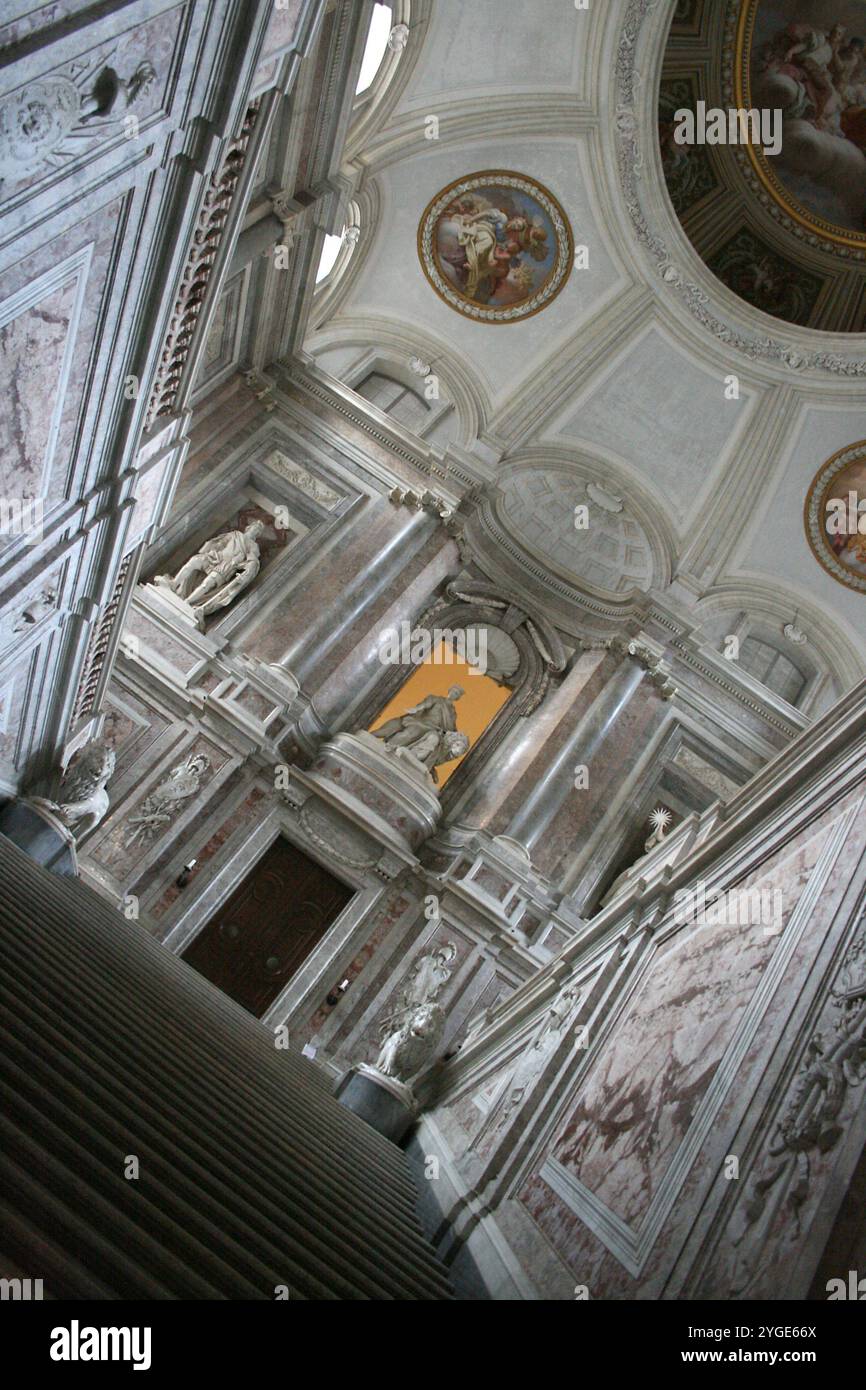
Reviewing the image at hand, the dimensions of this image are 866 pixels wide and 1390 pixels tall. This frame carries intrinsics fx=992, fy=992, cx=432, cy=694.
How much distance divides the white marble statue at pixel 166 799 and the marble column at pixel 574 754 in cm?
509

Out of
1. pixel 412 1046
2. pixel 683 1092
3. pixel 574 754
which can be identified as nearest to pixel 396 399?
pixel 574 754

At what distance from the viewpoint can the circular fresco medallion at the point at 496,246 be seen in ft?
61.7

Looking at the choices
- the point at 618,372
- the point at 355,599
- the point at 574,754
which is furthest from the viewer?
the point at 618,372

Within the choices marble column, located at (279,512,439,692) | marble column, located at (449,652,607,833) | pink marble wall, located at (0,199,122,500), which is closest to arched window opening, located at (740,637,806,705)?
marble column, located at (449,652,607,833)

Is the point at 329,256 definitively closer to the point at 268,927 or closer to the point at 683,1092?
the point at 268,927

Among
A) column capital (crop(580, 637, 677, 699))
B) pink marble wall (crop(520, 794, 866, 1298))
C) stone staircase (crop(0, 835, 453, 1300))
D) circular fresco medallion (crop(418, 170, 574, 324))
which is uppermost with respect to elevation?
circular fresco medallion (crop(418, 170, 574, 324))

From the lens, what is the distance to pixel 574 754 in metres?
17.1

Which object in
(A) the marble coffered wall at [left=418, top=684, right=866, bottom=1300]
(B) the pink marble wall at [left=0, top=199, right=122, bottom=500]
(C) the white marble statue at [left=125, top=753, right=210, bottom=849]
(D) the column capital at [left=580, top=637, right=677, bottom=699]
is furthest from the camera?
(D) the column capital at [left=580, top=637, right=677, bottom=699]

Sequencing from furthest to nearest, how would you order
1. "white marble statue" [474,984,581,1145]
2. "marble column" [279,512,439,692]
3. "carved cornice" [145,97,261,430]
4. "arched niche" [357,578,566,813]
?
"arched niche" [357,578,566,813] → "marble column" [279,512,439,692] → "carved cornice" [145,97,261,430] → "white marble statue" [474,984,581,1145]

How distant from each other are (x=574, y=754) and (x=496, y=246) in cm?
997

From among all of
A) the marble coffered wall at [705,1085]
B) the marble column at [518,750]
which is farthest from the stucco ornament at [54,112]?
the marble column at [518,750]

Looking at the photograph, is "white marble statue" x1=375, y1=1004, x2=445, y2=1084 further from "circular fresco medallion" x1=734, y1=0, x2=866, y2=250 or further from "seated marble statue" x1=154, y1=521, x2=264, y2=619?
"circular fresco medallion" x1=734, y1=0, x2=866, y2=250

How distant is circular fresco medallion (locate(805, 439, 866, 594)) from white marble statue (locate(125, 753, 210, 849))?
12921 millimetres

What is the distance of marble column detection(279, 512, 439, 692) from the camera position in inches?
630
